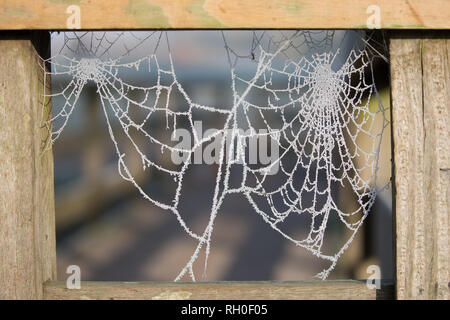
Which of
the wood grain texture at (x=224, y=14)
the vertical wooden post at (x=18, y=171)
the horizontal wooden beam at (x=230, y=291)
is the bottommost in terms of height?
the horizontal wooden beam at (x=230, y=291)

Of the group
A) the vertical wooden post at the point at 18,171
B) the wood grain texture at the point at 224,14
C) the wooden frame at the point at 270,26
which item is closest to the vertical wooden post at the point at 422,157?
the wooden frame at the point at 270,26

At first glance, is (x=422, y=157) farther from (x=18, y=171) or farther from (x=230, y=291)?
(x=18, y=171)

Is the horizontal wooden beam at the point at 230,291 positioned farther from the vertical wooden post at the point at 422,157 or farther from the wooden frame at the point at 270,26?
the vertical wooden post at the point at 422,157

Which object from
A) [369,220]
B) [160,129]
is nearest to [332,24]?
[369,220]

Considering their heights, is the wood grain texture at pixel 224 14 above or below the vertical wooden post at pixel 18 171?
above

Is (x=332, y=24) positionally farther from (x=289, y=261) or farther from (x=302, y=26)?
(x=289, y=261)

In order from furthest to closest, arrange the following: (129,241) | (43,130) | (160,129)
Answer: (160,129) < (129,241) < (43,130)

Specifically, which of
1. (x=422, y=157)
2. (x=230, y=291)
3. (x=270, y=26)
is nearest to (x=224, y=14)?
(x=270, y=26)
